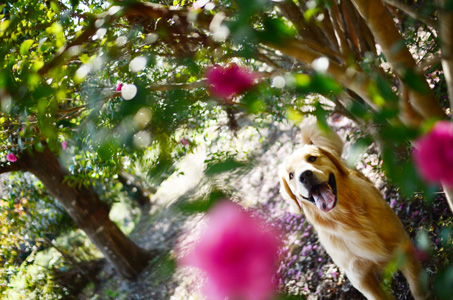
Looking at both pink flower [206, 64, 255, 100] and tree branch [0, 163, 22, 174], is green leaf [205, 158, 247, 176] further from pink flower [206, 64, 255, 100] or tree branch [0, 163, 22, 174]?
tree branch [0, 163, 22, 174]

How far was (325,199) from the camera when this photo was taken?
2814 mm

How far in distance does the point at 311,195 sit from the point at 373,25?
135cm

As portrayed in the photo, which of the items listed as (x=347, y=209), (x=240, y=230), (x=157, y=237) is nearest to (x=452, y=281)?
(x=240, y=230)

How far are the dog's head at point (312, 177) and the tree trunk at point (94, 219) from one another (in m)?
5.55

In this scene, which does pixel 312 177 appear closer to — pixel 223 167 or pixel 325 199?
pixel 325 199

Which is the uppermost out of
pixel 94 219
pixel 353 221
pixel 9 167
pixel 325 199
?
pixel 9 167

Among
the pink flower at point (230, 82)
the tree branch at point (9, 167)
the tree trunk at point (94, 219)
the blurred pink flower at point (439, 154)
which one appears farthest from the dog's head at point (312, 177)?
the tree trunk at point (94, 219)

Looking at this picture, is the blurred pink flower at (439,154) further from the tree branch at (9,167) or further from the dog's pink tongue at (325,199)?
the tree branch at (9,167)

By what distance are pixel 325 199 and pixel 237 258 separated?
7.37 feet

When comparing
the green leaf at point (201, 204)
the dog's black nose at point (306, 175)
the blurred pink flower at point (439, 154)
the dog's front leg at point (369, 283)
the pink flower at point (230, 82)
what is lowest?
the dog's front leg at point (369, 283)

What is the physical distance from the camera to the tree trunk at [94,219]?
303 inches

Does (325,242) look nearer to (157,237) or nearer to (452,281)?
(452,281)

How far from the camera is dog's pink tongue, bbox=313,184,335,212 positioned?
2.79m

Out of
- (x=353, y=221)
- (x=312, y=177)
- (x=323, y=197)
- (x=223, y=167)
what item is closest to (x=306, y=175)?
(x=312, y=177)
